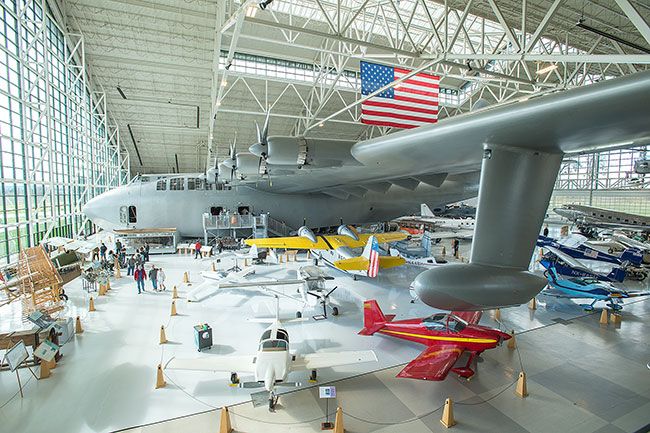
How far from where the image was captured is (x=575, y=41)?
1894 cm

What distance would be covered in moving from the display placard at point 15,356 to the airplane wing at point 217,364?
314cm

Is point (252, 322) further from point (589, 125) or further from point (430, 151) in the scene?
point (589, 125)

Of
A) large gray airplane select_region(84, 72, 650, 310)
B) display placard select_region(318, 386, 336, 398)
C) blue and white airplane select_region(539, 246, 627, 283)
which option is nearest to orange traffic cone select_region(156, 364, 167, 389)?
display placard select_region(318, 386, 336, 398)

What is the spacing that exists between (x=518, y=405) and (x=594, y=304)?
782 centimetres

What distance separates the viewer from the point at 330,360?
6.75 metres

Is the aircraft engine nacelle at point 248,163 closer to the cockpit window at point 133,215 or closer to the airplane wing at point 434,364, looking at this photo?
the airplane wing at point 434,364

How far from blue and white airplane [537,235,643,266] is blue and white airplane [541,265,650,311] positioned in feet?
8.74

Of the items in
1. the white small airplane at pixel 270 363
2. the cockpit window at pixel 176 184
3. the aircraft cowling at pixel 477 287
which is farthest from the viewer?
the cockpit window at pixel 176 184

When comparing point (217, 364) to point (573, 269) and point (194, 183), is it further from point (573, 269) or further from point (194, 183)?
point (194, 183)

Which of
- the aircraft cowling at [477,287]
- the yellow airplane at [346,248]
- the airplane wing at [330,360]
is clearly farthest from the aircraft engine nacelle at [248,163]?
the aircraft cowling at [477,287]

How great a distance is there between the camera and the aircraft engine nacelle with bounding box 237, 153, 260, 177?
12289 mm

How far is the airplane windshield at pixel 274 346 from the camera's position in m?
6.59

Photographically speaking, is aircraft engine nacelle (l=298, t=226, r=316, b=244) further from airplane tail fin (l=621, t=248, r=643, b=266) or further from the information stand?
airplane tail fin (l=621, t=248, r=643, b=266)

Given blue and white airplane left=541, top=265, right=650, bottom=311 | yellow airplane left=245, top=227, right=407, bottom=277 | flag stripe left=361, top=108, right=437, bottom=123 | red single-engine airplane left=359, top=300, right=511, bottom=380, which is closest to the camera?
red single-engine airplane left=359, top=300, right=511, bottom=380
